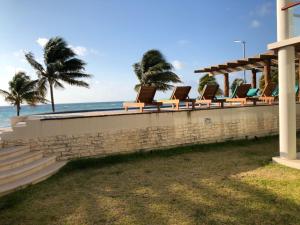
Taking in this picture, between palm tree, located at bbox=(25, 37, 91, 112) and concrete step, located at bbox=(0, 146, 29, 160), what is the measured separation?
11.2 meters

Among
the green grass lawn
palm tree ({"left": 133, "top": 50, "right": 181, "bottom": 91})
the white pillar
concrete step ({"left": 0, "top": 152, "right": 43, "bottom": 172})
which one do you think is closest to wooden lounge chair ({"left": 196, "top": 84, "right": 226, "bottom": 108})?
the green grass lawn

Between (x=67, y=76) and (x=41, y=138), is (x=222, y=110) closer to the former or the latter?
(x=41, y=138)

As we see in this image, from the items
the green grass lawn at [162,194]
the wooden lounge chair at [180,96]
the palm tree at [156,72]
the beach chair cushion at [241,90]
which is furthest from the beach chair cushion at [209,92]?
the palm tree at [156,72]

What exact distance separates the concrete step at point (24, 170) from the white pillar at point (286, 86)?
6.70 meters

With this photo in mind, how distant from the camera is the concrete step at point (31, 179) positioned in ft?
20.4

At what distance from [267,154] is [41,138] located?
7203 millimetres

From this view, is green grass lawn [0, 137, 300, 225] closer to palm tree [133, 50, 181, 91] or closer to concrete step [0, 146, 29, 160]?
concrete step [0, 146, 29, 160]

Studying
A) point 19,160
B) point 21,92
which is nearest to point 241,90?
point 19,160

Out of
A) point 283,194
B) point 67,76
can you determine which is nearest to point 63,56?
point 67,76

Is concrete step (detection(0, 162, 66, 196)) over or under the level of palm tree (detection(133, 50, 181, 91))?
under

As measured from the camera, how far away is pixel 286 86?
7.94m

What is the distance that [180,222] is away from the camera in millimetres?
4629

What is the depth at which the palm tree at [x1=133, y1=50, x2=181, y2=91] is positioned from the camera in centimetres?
2239

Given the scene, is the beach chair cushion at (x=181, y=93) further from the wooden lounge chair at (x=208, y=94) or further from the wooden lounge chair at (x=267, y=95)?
the wooden lounge chair at (x=267, y=95)
